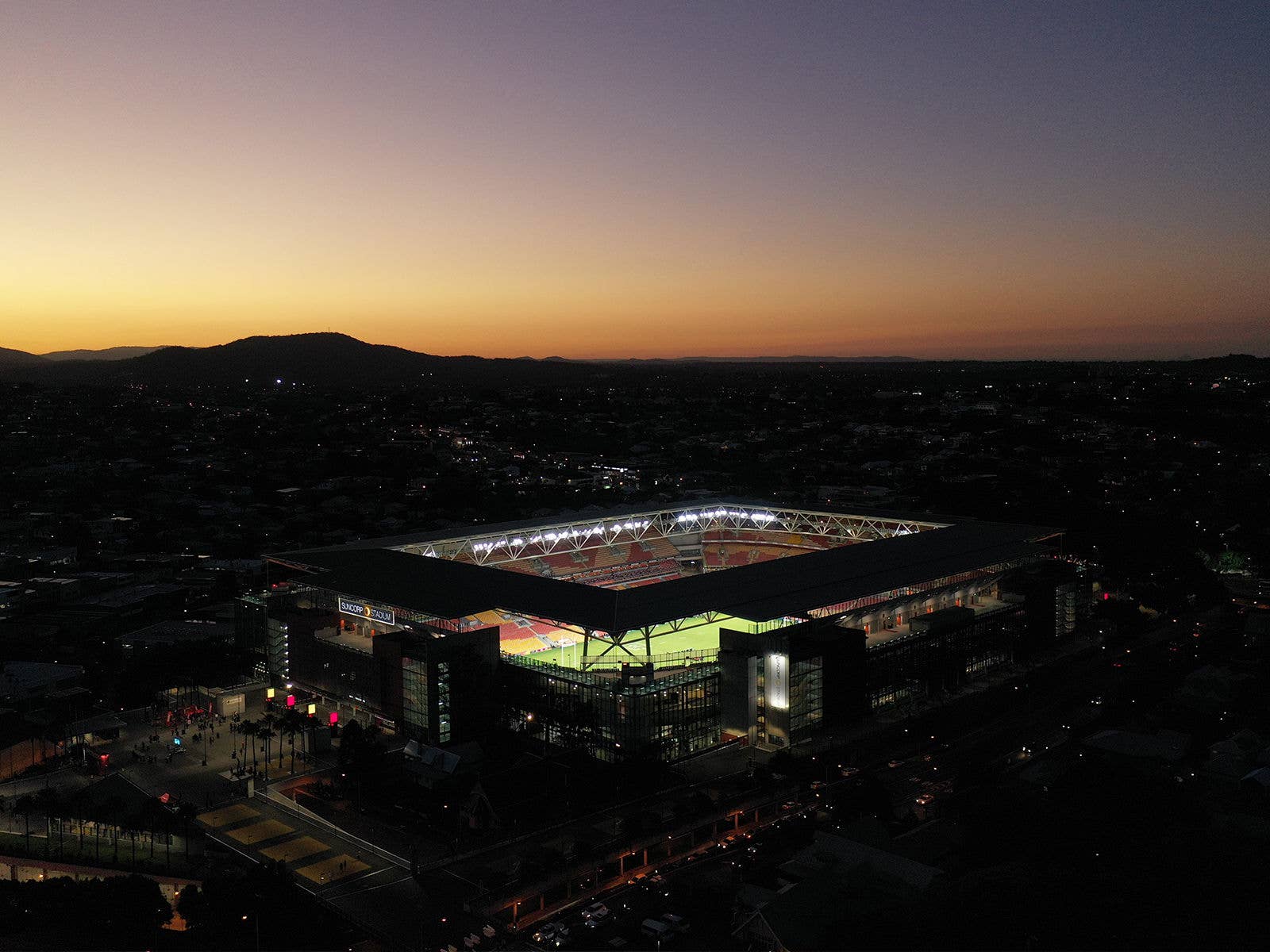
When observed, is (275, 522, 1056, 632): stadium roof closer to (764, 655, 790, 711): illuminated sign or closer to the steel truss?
(764, 655, 790, 711): illuminated sign

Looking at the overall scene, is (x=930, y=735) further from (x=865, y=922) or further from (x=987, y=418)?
(x=987, y=418)

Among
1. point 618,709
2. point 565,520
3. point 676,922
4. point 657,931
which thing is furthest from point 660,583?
point 657,931

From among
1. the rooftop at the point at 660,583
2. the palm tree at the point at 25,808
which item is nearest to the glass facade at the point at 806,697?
the rooftop at the point at 660,583

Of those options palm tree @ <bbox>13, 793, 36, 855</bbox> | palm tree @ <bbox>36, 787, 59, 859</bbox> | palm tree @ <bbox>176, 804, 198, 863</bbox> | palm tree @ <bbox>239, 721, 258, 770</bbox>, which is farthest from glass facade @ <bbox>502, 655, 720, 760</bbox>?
palm tree @ <bbox>13, 793, 36, 855</bbox>

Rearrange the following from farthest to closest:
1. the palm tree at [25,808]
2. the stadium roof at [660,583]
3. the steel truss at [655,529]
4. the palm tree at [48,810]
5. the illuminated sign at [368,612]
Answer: the steel truss at [655,529] → the illuminated sign at [368,612] → the stadium roof at [660,583] → the palm tree at [25,808] → the palm tree at [48,810]

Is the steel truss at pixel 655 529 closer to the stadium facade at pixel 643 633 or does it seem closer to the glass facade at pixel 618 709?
the stadium facade at pixel 643 633

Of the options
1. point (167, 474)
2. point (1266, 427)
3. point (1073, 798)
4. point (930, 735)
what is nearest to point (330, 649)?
point (930, 735)
